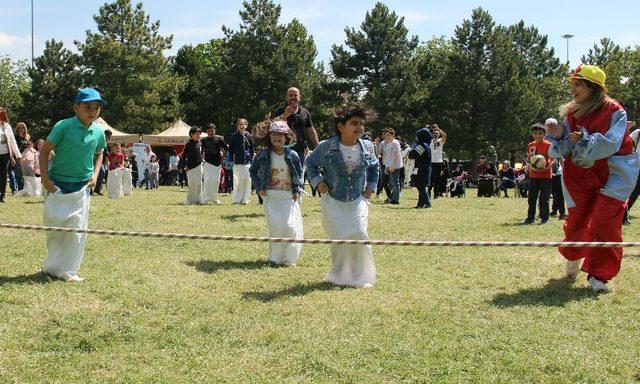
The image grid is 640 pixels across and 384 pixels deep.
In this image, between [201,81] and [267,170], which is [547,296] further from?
[201,81]

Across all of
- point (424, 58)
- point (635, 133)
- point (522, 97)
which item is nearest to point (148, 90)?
point (424, 58)

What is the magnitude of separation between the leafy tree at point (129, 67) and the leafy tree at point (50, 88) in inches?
71.1

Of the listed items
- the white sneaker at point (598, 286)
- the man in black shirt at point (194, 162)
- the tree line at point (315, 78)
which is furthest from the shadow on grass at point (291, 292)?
the tree line at point (315, 78)

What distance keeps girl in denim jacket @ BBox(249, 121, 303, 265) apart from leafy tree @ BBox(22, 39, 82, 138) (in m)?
47.9

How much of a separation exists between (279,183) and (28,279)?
2.80 metres

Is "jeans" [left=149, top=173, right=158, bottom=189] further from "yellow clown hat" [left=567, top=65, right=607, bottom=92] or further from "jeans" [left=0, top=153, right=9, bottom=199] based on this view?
"yellow clown hat" [left=567, top=65, right=607, bottom=92]

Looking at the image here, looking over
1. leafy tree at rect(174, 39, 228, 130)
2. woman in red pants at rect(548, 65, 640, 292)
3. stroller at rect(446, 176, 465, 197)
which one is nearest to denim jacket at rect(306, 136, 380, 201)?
woman in red pants at rect(548, 65, 640, 292)

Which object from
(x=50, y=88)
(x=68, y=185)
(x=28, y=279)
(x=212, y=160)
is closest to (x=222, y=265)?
(x=68, y=185)

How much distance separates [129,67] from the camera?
5009 centimetres

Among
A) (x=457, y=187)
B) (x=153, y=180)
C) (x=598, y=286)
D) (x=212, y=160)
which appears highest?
(x=212, y=160)

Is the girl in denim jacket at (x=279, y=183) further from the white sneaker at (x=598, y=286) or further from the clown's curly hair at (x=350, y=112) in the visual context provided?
the white sneaker at (x=598, y=286)

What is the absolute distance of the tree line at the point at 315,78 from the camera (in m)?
49.5

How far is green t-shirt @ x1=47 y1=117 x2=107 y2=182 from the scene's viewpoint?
6.71 m

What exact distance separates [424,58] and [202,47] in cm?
2949
